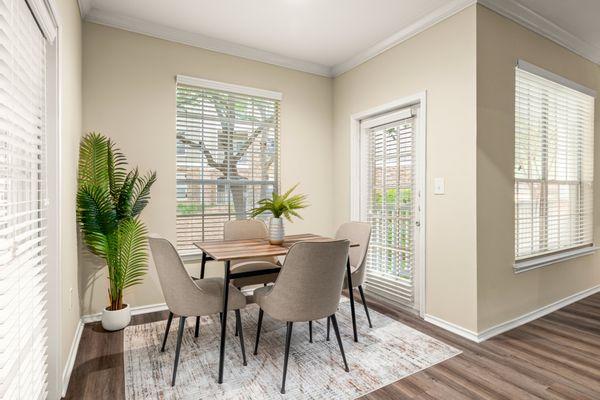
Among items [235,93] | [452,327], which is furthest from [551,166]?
[235,93]

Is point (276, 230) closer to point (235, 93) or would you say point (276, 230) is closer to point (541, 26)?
point (235, 93)

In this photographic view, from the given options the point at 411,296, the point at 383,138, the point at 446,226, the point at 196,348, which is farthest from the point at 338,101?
the point at 196,348

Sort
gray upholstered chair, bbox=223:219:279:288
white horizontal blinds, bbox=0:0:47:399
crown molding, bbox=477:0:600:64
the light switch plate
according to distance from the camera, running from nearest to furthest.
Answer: white horizontal blinds, bbox=0:0:47:399, crown molding, bbox=477:0:600:64, the light switch plate, gray upholstered chair, bbox=223:219:279:288

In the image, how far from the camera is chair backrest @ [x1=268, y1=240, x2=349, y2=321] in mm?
1899

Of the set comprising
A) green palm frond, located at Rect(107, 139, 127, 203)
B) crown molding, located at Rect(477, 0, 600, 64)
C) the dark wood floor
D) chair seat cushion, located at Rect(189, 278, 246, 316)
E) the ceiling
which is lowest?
the dark wood floor

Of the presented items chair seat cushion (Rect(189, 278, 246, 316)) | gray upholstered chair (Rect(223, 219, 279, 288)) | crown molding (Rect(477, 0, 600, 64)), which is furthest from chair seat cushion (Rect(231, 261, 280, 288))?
crown molding (Rect(477, 0, 600, 64))

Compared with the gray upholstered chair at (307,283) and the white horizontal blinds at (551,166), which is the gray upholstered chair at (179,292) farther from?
the white horizontal blinds at (551,166)

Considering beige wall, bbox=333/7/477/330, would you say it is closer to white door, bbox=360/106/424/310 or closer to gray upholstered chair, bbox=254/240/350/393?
white door, bbox=360/106/424/310

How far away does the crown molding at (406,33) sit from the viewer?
273cm

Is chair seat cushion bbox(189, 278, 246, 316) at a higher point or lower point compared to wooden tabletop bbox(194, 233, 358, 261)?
lower

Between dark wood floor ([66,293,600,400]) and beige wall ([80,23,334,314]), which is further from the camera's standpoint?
beige wall ([80,23,334,314])

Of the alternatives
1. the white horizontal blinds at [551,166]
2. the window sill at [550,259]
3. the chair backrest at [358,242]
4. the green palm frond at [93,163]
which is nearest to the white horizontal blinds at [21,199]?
the green palm frond at [93,163]

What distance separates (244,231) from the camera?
10.5 feet

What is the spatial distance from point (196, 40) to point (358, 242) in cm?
252
